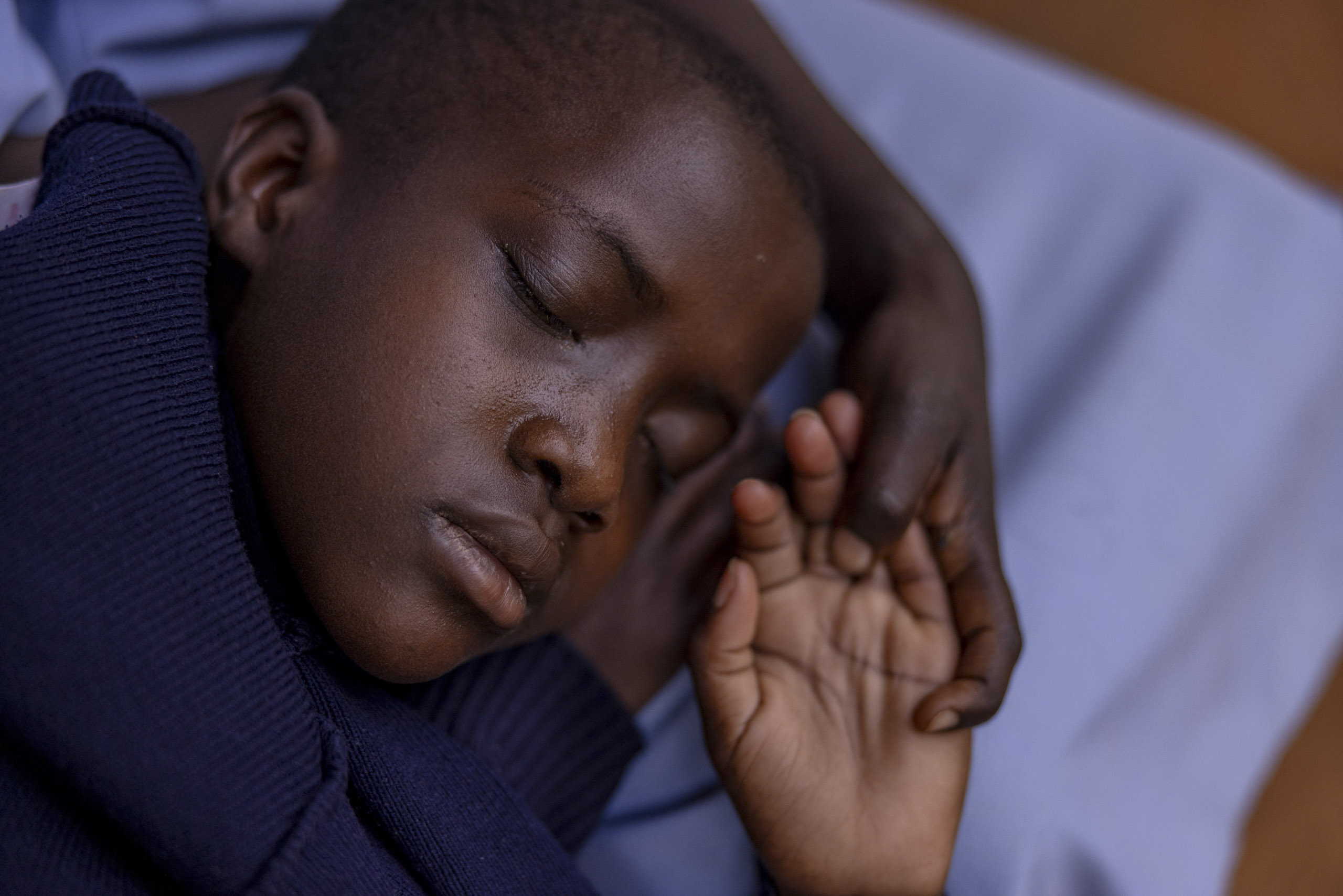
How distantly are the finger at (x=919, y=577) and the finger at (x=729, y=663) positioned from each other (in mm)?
129

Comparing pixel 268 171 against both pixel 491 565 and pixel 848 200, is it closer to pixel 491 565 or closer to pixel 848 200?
pixel 491 565

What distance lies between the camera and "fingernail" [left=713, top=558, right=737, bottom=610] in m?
0.80

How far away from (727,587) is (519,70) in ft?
1.27

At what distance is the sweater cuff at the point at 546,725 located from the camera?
84 centimetres

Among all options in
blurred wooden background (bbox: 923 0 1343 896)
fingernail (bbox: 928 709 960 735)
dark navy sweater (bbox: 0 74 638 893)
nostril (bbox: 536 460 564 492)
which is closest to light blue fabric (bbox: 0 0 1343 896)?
fingernail (bbox: 928 709 960 735)

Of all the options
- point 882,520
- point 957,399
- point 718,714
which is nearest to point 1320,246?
point 957,399

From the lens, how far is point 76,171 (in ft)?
2.23

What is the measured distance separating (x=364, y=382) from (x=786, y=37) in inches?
29.4

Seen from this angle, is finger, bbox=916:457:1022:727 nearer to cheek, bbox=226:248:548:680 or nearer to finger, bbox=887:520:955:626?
finger, bbox=887:520:955:626

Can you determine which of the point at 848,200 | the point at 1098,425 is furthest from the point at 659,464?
the point at 1098,425

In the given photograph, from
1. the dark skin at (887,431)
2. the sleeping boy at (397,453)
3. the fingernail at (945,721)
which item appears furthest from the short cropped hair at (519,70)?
the fingernail at (945,721)

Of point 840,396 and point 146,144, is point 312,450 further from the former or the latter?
point 840,396

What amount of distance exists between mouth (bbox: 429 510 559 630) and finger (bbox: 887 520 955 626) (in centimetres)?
30

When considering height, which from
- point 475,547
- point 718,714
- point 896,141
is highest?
point 896,141
